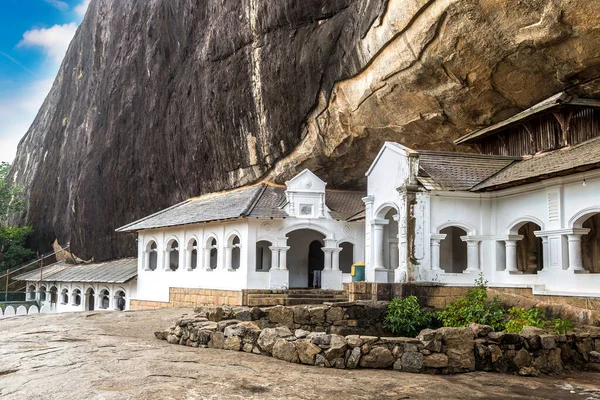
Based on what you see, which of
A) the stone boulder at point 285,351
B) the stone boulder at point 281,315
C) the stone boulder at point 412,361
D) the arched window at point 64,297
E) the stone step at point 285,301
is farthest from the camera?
the arched window at point 64,297

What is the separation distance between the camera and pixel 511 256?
16094 mm

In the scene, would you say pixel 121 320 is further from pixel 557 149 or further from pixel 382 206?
pixel 557 149

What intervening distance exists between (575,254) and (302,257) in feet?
46.0

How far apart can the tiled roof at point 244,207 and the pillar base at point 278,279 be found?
2218 mm

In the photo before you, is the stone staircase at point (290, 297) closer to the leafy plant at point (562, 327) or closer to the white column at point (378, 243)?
the white column at point (378, 243)

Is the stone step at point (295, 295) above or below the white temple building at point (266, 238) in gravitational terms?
below

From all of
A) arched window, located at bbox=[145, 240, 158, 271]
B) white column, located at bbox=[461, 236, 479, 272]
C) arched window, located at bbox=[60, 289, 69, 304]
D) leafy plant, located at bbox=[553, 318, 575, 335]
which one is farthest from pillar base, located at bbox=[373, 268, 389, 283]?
arched window, located at bbox=[60, 289, 69, 304]

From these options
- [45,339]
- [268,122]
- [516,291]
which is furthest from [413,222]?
[268,122]

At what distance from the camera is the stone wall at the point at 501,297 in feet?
38.4

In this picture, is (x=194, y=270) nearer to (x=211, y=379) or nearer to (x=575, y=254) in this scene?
(x=575, y=254)

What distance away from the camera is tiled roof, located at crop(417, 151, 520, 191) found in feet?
54.4

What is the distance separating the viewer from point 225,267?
24.3 metres

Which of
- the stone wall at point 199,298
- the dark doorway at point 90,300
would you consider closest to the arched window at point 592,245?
the stone wall at point 199,298

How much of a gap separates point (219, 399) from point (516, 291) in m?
10.1
